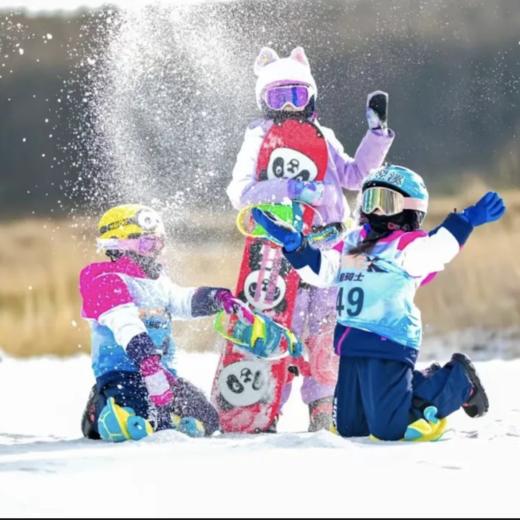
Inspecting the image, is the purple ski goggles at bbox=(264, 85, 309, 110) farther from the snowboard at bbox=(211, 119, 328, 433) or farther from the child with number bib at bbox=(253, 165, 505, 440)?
the child with number bib at bbox=(253, 165, 505, 440)

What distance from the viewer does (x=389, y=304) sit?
4.56 meters

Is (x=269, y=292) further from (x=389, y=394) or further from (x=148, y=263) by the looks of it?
(x=389, y=394)

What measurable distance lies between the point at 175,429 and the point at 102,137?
90.0 inches

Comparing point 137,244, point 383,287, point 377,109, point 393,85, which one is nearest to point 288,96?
point 377,109

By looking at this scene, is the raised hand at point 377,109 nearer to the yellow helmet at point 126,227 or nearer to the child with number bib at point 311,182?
the child with number bib at point 311,182

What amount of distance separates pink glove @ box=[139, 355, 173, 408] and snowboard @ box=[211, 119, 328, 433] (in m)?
0.49

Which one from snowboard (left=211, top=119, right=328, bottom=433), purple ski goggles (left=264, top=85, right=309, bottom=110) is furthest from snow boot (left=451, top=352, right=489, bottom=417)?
purple ski goggles (left=264, top=85, right=309, bottom=110)

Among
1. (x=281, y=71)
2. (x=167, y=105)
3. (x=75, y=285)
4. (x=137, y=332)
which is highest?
(x=167, y=105)

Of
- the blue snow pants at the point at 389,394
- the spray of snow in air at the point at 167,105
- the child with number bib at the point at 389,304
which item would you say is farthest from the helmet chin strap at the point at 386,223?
the spray of snow in air at the point at 167,105

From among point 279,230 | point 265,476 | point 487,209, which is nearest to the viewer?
point 265,476

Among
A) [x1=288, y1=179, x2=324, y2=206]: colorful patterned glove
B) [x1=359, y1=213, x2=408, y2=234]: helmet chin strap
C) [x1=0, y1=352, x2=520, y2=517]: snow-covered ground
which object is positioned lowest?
[x1=0, y1=352, x2=520, y2=517]: snow-covered ground

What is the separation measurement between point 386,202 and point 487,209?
39 centimetres

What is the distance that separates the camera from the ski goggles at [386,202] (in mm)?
4633

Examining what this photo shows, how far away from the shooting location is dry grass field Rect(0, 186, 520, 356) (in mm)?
9766
